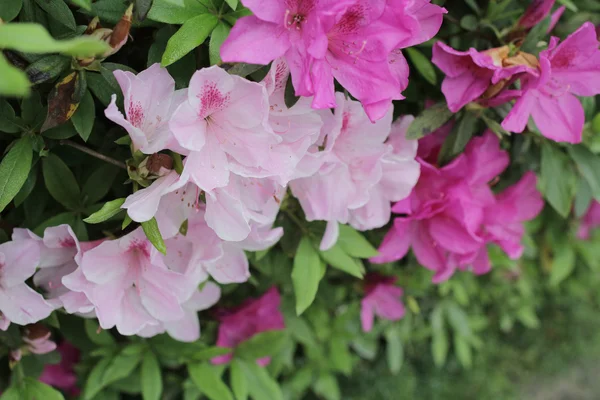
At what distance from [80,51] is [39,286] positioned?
49cm

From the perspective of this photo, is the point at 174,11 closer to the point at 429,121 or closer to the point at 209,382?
the point at 429,121

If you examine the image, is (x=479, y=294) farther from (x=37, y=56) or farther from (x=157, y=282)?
(x=37, y=56)

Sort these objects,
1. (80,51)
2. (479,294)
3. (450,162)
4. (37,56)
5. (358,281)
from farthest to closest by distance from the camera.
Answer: (479,294)
(358,281)
(450,162)
(37,56)
(80,51)

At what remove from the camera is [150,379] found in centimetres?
110

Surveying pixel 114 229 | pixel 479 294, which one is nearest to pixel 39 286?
pixel 114 229

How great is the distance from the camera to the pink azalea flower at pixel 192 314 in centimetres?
99

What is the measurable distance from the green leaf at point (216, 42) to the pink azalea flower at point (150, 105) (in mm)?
51

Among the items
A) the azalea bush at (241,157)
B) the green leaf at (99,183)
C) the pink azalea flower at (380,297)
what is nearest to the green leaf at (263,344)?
the azalea bush at (241,157)

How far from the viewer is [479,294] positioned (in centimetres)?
200

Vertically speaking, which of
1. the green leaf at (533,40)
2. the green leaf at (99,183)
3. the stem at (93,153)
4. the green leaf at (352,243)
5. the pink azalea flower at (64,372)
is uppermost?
the green leaf at (533,40)

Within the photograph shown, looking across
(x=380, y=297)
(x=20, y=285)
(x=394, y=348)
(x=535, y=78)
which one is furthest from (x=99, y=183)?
(x=394, y=348)

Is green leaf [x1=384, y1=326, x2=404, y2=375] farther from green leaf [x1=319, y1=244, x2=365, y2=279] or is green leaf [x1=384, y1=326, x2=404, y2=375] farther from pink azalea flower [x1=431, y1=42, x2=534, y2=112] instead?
pink azalea flower [x1=431, y1=42, x2=534, y2=112]

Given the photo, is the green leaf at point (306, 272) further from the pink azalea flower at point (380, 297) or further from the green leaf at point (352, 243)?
the pink azalea flower at point (380, 297)

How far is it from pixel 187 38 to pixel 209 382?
63 centimetres
